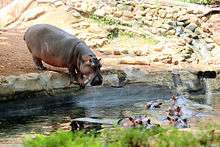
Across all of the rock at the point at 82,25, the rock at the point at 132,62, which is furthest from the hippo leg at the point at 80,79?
the rock at the point at 82,25

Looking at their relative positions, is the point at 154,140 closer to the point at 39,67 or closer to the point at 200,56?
the point at 39,67

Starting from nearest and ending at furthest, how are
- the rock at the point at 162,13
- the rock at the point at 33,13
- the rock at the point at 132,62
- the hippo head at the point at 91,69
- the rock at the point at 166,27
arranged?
the hippo head at the point at 91,69 < the rock at the point at 132,62 < the rock at the point at 166,27 < the rock at the point at 33,13 < the rock at the point at 162,13

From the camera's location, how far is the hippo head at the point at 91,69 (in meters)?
10.9

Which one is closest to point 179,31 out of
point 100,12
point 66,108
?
point 100,12

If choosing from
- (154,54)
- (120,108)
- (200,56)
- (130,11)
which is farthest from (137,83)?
(130,11)

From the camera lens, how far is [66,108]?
455 inches

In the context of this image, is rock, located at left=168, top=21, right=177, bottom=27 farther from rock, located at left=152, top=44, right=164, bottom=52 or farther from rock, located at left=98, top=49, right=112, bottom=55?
rock, located at left=98, top=49, right=112, bottom=55

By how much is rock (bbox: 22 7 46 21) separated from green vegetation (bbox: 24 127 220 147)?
48.3ft

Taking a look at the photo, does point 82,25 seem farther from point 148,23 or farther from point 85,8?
point 148,23

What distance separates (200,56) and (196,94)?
3.81 meters

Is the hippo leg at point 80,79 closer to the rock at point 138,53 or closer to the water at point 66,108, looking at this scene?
the water at point 66,108

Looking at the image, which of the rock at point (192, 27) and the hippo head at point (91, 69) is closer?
the hippo head at point (91, 69)

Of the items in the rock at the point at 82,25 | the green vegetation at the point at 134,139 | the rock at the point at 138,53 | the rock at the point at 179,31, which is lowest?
the rock at the point at 138,53

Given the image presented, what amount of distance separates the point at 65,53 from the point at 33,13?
25.2 ft
